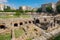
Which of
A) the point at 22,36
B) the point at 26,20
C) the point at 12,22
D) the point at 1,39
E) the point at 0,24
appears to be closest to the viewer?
the point at 1,39

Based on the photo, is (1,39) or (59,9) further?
(59,9)

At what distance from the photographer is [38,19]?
3672 centimetres

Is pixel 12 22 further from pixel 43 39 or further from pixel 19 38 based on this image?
pixel 43 39

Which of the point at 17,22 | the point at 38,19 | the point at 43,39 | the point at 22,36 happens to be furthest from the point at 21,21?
the point at 43,39

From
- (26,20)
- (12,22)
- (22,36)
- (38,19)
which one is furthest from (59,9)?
(22,36)

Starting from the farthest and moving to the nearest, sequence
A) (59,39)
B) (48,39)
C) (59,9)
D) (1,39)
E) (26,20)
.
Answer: (59,9) → (26,20) → (1,39) → (48,39) → (59,39)

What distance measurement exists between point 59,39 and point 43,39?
95 centimetres

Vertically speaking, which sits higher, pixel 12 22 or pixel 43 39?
pixel 43 39

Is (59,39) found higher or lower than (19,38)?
higher

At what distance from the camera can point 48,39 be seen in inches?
277

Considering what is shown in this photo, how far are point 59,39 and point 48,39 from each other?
677mm

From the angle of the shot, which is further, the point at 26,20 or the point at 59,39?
the point at 26,20

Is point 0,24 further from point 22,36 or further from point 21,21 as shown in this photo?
point 22,36

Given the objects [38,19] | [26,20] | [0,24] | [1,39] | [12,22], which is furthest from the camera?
[38,19]
